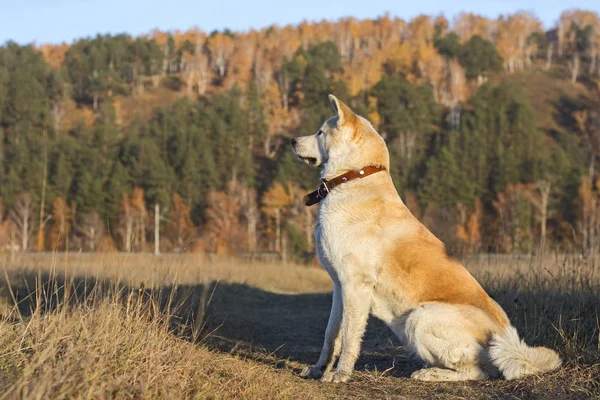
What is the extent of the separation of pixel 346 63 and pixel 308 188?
45.3m

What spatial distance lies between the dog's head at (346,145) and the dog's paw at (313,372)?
1548 mm

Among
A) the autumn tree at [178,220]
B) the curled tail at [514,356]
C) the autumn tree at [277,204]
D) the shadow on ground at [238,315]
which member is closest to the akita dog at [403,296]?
the curled tail at [514,356]

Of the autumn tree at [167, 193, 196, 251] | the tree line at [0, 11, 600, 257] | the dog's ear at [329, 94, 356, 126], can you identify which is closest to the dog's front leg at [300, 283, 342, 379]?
the dog's ear at [329, 94, 356, 126]

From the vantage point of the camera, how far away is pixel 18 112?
67.7m

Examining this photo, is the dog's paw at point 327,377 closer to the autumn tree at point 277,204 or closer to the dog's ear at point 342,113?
the dog's ear at point 342,113

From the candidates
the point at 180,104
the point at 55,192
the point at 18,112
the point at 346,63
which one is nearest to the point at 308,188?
the point at 55,192

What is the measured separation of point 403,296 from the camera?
510 centimetres

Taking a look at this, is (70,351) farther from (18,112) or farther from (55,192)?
(18,112)

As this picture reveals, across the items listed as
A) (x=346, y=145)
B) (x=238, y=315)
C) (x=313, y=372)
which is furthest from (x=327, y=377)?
(x=238, y=315)

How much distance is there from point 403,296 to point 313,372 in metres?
0.97

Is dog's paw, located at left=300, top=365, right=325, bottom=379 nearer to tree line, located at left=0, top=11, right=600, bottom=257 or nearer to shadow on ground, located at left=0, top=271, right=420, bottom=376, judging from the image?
shadow on ground, located at left=0, top=271, right=420, bottom=376

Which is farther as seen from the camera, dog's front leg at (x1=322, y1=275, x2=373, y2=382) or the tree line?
the tree line

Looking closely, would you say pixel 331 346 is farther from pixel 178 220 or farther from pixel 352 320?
pixel 178 220

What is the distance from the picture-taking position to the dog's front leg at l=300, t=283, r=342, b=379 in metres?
5.38
